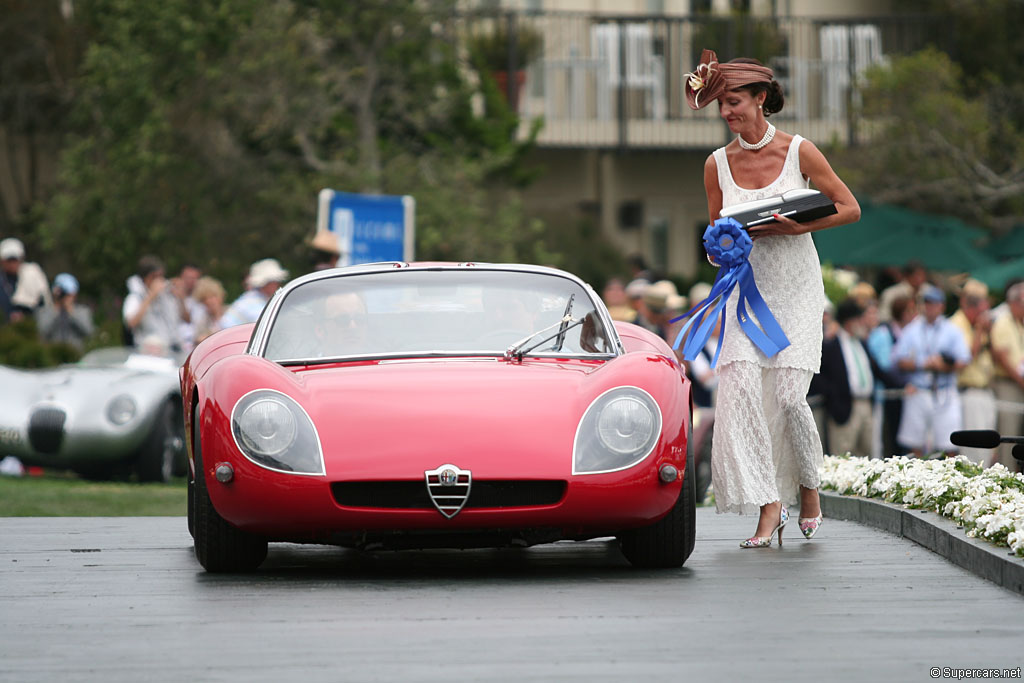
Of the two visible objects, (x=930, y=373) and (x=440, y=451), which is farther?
(x=930, y=373)

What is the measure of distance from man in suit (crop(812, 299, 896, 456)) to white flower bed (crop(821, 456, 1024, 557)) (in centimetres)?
616

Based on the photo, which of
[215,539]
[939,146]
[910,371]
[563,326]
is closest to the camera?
[215,539]

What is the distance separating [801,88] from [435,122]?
8809 mm

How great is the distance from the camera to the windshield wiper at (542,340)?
7.80 metres

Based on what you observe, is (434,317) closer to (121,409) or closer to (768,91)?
(768,91)

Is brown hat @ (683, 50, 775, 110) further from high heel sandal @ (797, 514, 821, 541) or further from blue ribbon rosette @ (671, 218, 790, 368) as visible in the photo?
high heel sandal @ (797, 514, 821, 541)

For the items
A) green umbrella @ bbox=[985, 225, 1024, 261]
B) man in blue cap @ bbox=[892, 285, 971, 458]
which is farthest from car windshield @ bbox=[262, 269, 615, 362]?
green umbrella @ bbox=[985, 225, 1024, 261]

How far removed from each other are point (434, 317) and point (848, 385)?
10148mm

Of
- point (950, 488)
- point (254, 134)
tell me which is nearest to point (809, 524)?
point (950, 488)

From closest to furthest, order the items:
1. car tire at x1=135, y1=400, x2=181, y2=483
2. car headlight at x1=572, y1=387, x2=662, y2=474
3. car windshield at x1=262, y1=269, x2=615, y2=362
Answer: car headlight at x1=572, y1=387, x2=662, y2=474, car windshield at x1=262, y1=269, x2=615, y2=362, car tire at x1=135, y1=400, x2=181, y2=483

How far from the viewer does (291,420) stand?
711 cm

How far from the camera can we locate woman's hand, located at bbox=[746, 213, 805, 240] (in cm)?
818

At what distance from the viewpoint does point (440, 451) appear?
701 centimetres

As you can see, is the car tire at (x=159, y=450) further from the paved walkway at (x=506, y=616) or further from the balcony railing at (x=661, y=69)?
the balcony railing at (x=661, y=69)
